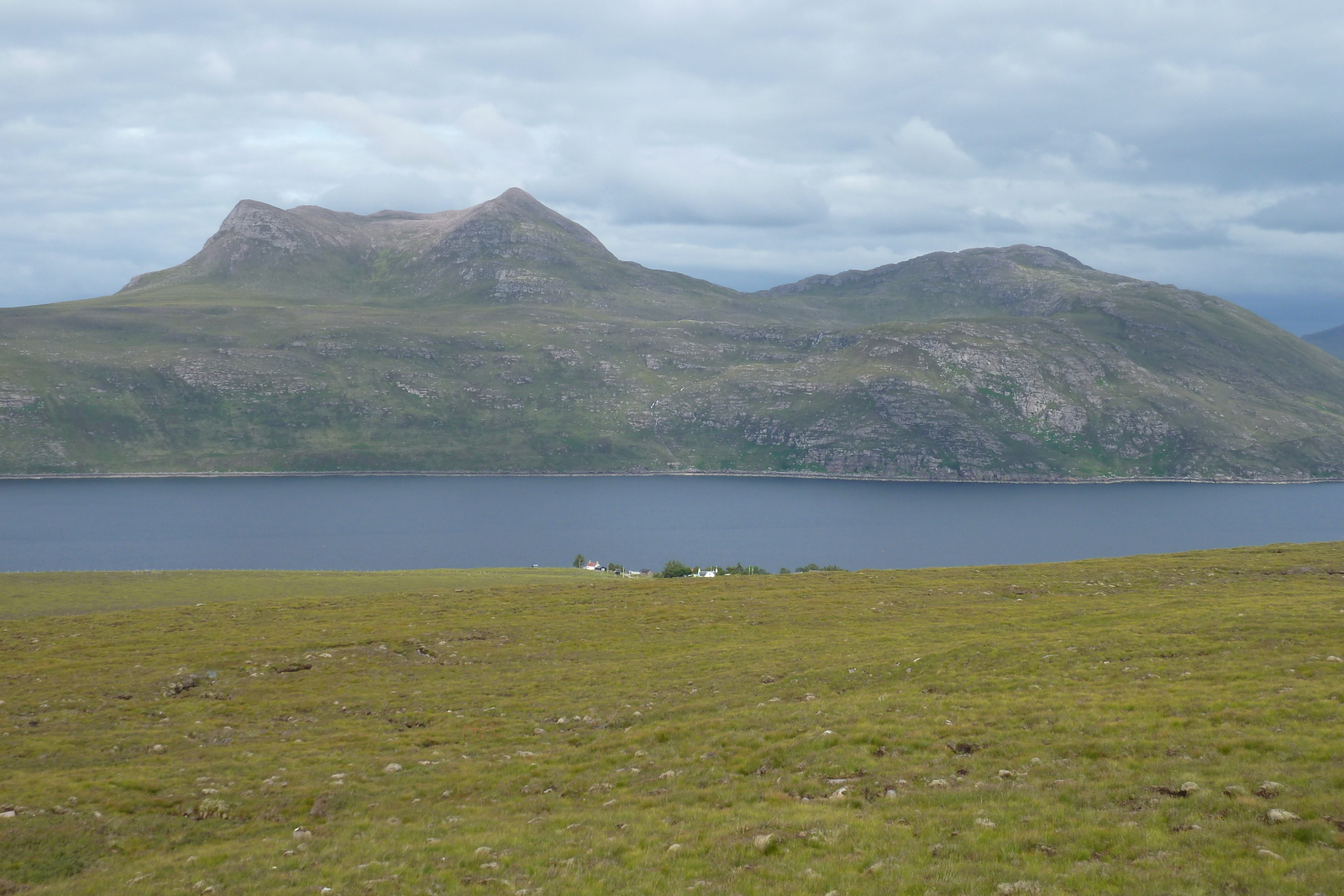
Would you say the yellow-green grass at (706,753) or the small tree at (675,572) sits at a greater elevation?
the yellow-green grass at (706,753)

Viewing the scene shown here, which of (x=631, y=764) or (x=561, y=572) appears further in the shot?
(x=561, y=572)

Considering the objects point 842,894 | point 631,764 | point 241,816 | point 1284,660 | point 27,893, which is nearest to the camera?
point 842,894

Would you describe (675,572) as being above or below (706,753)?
below

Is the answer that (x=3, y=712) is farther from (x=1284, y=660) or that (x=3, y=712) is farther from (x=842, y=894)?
(x=1284, y=660)

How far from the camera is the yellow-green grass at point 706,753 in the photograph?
1686 cm

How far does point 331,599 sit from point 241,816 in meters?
48.9

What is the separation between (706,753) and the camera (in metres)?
26.3

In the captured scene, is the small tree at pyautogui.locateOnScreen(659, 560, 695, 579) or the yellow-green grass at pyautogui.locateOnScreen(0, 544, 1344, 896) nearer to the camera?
the yellow-green grass at pyautogui.locateOnScreen(0, 544, 1344, 896)

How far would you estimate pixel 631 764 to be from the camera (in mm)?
26078

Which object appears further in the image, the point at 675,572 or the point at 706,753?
the point at 675,572

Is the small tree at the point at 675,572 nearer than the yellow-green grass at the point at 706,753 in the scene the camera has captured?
No

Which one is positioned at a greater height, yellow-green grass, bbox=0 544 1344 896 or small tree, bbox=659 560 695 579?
yellow-green grass, bbox=0 544 1344 896

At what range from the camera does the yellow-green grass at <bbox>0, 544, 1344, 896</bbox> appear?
16859 mm

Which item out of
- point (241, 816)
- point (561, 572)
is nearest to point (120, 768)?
point (241, 816)
